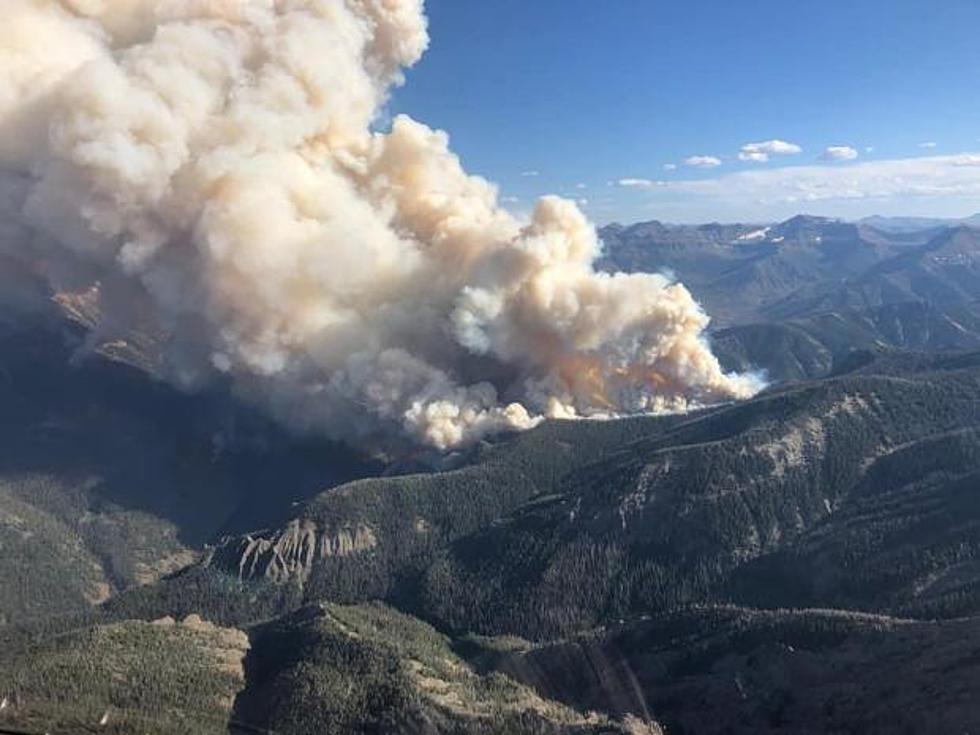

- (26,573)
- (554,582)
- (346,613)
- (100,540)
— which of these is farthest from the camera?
(100,540)

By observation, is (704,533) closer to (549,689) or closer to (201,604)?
(549,689)

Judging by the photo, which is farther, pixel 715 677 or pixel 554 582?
pixel 554 582

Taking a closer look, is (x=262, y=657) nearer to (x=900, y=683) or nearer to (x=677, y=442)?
(x=900, y=683)

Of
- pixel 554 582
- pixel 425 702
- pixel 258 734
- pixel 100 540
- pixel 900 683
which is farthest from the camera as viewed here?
pixel 100 540

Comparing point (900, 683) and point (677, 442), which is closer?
point (900, 683)

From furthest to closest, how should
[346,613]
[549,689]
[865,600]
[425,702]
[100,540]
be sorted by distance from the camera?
[100,540], [346,613], [865,600], [549,689], [425,702]

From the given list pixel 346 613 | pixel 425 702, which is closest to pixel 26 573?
pixel 346 613

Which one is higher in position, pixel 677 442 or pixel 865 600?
pixel 677 442

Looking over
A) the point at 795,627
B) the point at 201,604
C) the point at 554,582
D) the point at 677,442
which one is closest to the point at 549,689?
the point at 795,627

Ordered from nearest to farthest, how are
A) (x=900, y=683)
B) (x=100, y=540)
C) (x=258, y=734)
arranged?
(x=900, y=683)
(x=258, y=734)
(x=100, y=540)
